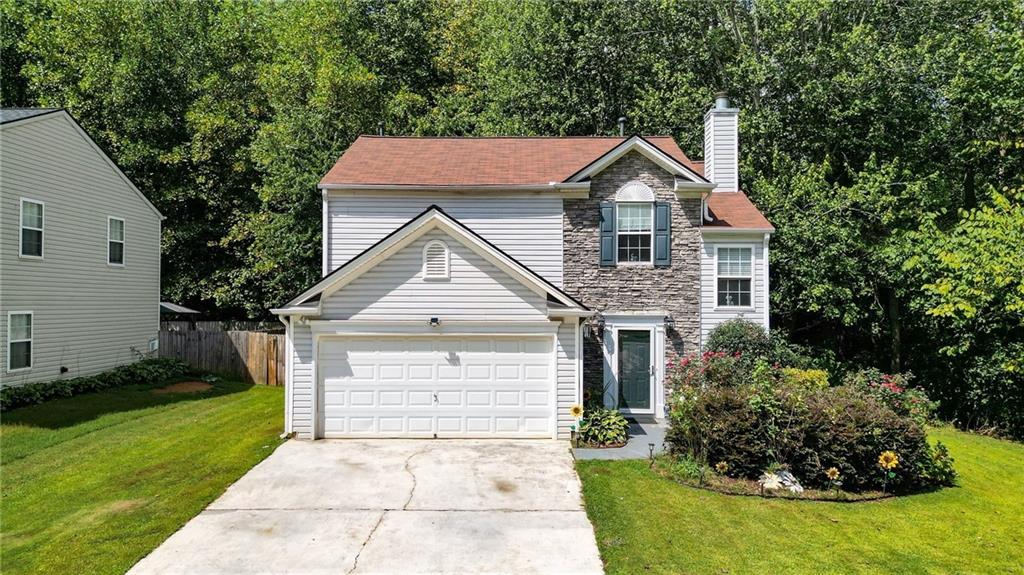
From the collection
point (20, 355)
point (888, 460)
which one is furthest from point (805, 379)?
point (20, 355)

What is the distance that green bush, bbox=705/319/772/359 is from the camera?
1358 centimetres

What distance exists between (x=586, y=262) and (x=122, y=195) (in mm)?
15982

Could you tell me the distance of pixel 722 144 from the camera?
15758 mm

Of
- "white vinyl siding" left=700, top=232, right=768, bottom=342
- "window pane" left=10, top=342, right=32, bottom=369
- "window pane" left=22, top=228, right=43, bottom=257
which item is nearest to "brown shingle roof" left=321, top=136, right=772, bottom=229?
"white vinyl siding" left=700, top=232, right=768, bottom=342

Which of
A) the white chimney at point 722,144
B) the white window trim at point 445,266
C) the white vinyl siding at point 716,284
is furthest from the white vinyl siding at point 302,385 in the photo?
the white chimney at point 722,144

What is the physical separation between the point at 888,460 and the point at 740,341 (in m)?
5.06

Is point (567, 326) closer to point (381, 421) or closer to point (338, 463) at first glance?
point (381, 421)

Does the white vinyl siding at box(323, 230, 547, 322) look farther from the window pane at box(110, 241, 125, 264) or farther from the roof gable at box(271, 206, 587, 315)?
the window pane at box(110, 241, 125, 264)

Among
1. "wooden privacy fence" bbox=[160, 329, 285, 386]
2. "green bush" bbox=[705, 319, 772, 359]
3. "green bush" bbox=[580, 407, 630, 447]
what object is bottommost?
"green bush" bbox=[580, 407, 630, 447]

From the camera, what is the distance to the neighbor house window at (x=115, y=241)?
707 inches

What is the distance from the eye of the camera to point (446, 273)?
11609 mm

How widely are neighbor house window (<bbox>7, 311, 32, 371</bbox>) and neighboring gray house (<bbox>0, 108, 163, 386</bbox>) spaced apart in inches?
1.0

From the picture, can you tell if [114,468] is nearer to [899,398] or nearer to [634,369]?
[634,369]

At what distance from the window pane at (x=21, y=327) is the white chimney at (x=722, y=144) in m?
19.0
